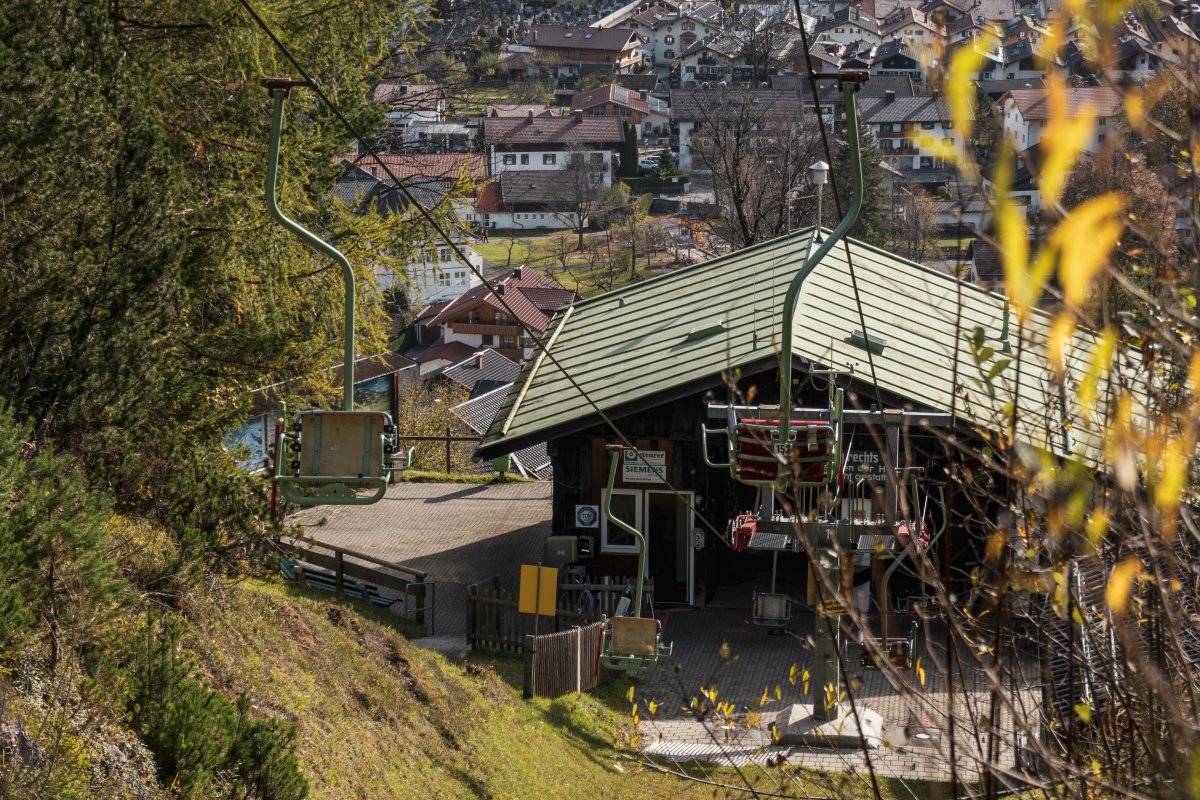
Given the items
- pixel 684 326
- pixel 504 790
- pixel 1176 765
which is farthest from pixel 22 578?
pixel 684 326

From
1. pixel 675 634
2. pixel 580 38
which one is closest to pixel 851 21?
pixel 580 38

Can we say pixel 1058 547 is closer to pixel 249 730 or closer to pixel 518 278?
pixel 249 730

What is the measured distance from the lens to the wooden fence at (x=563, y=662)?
15.3 meters

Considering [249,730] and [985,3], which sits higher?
[985,3]

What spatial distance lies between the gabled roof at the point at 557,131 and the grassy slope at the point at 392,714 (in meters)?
84.7

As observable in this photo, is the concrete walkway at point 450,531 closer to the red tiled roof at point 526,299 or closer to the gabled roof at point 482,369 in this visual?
the gabled roof at point 482,369

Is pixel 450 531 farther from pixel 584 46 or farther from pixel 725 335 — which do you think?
pixel 584 46

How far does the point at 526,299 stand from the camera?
224 feet

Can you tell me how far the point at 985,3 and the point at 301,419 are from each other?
456 feet

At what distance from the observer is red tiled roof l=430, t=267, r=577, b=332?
67062 millimetres

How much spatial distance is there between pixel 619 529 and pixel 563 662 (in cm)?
477

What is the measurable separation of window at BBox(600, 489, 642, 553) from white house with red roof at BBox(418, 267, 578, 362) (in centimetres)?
4773

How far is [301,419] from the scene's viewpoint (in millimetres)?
9961

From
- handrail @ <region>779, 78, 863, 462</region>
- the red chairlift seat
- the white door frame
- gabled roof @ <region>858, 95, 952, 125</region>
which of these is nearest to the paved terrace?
the white door frame
